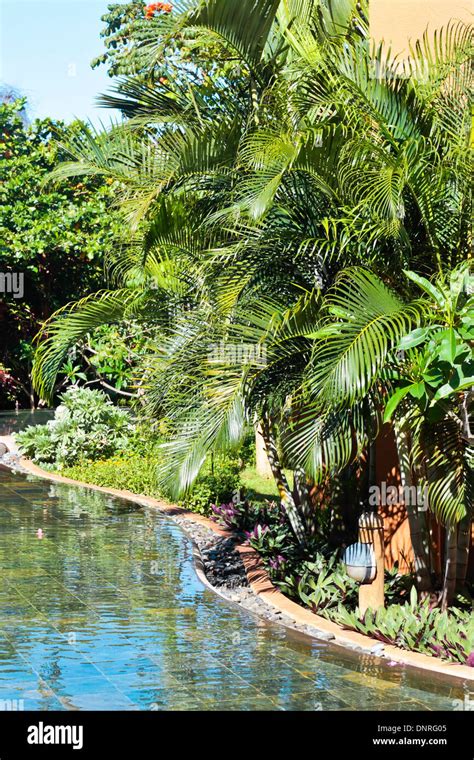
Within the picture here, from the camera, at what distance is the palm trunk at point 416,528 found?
309 inches

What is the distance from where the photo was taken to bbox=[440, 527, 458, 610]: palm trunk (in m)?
7.61

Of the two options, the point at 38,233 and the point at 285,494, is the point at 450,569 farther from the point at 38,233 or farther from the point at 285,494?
the point at 38,233

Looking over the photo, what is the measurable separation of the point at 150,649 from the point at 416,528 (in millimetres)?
2618

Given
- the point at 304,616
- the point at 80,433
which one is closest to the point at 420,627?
the point at 304,616

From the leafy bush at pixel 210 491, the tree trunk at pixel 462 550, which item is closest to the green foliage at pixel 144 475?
the leafy bush at pixel 210 491

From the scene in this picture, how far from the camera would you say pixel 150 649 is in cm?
652

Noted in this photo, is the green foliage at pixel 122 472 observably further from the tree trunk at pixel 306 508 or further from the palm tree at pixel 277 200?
the palm tree at pixel 277 200

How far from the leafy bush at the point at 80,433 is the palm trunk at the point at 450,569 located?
25.0 ft

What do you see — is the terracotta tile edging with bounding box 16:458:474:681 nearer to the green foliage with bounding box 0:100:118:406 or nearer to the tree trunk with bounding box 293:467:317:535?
the tree trunk with bounding box 293:467:317:535

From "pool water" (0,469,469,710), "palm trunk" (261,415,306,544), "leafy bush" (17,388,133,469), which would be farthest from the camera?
"leafy bush" (17,388,133,469)

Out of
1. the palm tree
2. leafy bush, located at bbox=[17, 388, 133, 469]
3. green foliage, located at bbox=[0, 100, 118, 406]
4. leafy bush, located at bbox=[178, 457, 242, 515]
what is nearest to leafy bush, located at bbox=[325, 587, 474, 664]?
the palm tree

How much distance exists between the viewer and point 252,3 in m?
7.67

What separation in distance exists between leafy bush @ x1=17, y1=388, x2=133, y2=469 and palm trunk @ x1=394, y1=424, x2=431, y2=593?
712cm

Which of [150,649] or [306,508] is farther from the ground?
[306,508]
